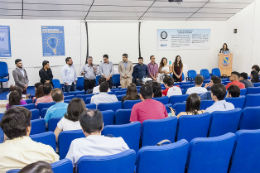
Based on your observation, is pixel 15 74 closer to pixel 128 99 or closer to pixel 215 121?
pixel 128 99

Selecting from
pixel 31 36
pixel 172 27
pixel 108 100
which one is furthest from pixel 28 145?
pixel 172 27

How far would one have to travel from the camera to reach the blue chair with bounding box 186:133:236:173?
6.86 ft

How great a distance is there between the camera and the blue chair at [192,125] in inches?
118

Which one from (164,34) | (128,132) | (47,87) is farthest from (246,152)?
(164,34)

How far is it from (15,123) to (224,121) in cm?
261

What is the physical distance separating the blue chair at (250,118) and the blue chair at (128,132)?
1634 millimetres

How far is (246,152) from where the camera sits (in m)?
2.35

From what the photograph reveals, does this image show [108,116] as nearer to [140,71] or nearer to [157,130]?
[157,130]

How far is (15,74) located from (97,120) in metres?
6.05

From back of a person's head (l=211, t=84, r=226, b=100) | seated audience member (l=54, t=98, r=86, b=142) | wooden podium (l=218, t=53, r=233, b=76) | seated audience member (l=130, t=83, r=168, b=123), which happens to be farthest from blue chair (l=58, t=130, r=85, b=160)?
wooden podium (l=218, t=53, r=233, b=76)

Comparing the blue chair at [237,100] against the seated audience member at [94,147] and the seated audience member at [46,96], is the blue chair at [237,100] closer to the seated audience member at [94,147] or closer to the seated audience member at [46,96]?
the seated audience member at [94,147]

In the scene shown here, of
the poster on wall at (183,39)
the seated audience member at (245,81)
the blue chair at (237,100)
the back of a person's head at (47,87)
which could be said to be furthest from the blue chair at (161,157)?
the poster on wall at (183,39)

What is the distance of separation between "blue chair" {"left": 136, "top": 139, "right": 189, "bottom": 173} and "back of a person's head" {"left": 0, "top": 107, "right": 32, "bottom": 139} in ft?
3.17

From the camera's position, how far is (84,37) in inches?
386
